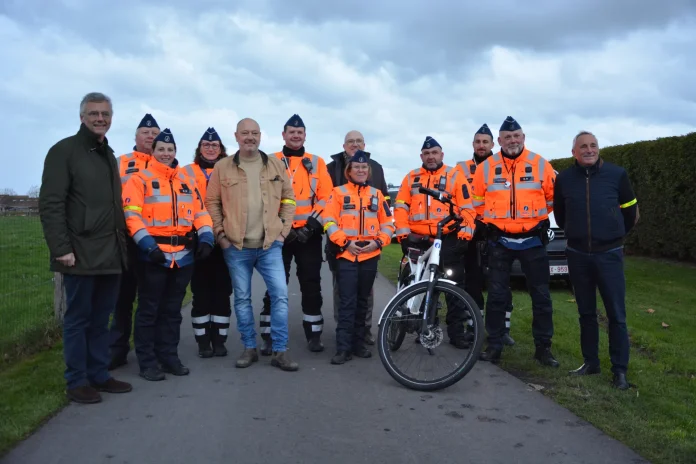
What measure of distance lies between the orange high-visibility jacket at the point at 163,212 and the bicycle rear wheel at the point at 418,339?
1764mm

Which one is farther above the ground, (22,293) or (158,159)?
(158,159)

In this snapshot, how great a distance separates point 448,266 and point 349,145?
1750mm

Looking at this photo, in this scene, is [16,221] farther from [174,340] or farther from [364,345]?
[364,345]

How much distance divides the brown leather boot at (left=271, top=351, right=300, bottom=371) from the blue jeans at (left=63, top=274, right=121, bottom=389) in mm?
1540

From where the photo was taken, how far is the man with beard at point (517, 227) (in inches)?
249

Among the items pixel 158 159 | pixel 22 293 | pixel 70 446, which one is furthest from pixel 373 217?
pixel 22 293

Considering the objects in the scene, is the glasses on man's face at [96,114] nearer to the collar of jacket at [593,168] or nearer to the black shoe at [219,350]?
the black shoe at [219,350]

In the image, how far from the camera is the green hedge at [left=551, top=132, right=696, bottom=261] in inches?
547

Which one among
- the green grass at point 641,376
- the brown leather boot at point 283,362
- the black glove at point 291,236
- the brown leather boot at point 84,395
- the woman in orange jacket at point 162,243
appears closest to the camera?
the green grass at point 641,376

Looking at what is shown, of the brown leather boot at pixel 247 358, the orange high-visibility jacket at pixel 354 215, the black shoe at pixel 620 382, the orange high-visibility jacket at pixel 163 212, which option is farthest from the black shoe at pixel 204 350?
the black shoe at pixel 620 382

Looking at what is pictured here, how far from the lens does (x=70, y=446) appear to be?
4.09 meters

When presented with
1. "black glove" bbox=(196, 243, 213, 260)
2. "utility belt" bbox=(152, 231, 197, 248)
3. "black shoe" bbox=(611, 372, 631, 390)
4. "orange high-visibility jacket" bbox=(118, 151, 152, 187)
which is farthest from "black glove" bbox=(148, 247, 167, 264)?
"black shoe" bbox=(611, 372, 631, 390)

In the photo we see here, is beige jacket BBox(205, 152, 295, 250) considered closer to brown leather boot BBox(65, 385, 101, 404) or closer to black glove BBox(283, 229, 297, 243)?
black glove BBox(283, 229, 297, 243)

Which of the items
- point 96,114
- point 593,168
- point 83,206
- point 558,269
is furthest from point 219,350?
point 558,269
